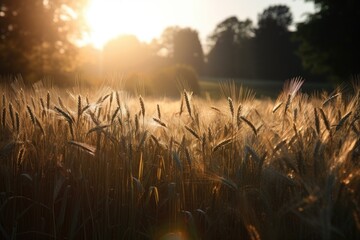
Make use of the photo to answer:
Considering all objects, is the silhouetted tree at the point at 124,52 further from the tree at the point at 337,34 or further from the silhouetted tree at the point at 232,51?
the tree at the point at 337,34

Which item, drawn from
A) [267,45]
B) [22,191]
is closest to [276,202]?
[22,191]

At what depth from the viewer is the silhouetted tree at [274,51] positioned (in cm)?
5372

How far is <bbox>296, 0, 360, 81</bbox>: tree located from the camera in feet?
66.4

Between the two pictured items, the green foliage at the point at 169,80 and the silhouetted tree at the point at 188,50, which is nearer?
the green foliage at the point at 169,80

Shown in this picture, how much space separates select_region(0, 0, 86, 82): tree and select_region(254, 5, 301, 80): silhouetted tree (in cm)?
3650

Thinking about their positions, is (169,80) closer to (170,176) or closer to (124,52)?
(170,176)

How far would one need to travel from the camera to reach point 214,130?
2654 mm

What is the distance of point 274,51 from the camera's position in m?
53.9

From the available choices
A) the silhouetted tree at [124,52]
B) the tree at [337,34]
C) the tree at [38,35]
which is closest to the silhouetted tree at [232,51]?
the silhouetted tree at [124,52]

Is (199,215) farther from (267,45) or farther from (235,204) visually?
(267,45)

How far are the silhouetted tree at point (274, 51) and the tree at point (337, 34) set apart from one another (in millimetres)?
32505

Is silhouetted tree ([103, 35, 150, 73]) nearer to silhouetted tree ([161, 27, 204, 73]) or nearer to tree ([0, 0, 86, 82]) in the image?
silhouetted tree ([161, 27, 204, 73])

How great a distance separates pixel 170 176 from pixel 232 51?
61.8 metres

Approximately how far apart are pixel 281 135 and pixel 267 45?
53.7 meters
